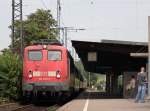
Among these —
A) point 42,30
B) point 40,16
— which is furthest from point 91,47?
point 40,16

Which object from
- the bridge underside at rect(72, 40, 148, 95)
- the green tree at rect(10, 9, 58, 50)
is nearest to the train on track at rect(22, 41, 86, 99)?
the bridge underside at rect(72, 40, 148, 95)

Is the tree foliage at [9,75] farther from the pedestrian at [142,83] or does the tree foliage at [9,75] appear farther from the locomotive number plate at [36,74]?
the pedestrian at [142,83]

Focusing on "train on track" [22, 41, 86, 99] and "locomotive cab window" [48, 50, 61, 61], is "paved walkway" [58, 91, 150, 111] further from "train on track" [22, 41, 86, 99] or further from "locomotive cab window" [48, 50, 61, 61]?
"locomotive cab window" [48, 50, 61, 61]

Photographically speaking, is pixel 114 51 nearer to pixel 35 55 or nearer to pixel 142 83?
pixel 35 55

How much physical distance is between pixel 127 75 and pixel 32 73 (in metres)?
7.59

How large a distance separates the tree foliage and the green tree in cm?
3546

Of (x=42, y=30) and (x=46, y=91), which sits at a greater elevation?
(x=42, y=30)

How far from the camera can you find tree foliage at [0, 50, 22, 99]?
31766mm

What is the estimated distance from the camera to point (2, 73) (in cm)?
3177

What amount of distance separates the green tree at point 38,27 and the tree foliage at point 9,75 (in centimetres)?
3546

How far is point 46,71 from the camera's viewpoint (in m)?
29.8

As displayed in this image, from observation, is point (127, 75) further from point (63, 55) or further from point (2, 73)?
point (2, 73)

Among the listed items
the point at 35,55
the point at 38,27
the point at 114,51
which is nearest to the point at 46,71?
the point at 35,55

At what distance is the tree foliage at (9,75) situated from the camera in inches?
1251
